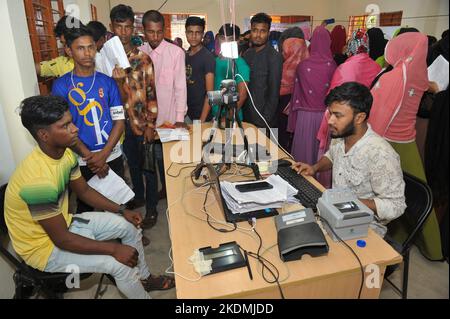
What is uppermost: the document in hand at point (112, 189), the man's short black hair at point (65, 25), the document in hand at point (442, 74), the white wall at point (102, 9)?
the white wall at point (102, 9)

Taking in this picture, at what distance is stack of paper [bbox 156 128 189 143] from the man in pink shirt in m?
0.12

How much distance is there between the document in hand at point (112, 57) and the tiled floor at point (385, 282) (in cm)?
120

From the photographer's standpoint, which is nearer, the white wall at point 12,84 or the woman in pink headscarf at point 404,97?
the white wall at point 12,84

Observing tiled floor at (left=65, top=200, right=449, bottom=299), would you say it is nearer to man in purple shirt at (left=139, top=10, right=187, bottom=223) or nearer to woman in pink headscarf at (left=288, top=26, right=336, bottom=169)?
man in purple shirt at (left=139, top=10, right=187, bottom=223)

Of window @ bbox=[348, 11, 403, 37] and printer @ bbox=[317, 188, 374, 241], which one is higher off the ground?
window @ bbox=[348, 11, 403, 37]

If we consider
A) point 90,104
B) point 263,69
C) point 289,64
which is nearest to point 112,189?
point 90,104

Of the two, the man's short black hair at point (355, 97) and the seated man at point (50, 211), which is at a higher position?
the man's short black hair at point (355, 97)

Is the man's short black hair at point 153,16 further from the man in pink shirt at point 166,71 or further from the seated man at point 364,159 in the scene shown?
the seated man at point 364,159

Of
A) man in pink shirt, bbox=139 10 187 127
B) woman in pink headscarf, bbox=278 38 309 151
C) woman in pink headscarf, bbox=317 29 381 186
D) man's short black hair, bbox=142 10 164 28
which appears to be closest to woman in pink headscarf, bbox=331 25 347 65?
woman in pink headscarf, bbox=278 38 309 151

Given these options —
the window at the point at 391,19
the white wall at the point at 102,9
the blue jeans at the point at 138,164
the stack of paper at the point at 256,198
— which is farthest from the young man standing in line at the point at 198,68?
the window at the point at 391,19

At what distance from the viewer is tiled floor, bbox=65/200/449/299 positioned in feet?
1.79

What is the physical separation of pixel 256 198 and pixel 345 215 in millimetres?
347

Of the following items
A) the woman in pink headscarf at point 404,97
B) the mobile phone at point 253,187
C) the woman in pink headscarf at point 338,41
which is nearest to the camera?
the mobile phone at point 253,187

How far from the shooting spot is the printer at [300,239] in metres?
0.94
